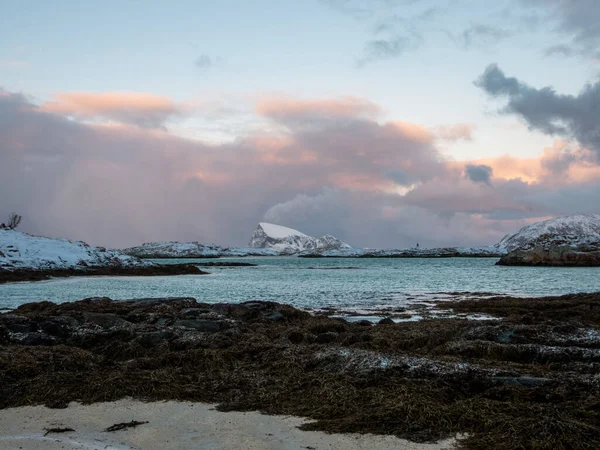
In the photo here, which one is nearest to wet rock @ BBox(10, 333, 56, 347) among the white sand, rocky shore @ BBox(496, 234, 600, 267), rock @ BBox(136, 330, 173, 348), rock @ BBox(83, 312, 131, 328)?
rock @ BBox(83, 312, 131, 328)

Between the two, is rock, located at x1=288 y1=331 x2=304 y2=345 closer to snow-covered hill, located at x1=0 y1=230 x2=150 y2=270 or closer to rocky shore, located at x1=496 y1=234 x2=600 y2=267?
snow-covered hill, located at x1=0 y1=230 x2=150 y2=270

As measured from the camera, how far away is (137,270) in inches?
2547

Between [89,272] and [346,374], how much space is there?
5610cm

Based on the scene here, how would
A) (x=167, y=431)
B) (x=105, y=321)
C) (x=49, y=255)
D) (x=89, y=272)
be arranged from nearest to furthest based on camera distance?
(x=167, y=431), (x=105, y=321), (x=49, y=255), (x=89, y=272)

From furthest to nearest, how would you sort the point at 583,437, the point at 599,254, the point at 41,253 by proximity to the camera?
the point at 599,254 → the point at 41,253 → the point at 583,437

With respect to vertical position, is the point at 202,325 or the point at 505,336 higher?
the point at 505,336

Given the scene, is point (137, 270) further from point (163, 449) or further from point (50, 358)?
point (163, 449)

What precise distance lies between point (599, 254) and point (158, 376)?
107 m

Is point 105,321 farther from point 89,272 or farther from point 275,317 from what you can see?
point 89,272

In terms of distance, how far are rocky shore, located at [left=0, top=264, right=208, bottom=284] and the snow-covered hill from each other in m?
1.02

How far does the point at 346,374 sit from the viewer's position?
306 inches

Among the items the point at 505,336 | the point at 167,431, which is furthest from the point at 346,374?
the point at 505,336

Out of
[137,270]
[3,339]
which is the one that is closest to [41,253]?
[137,270]

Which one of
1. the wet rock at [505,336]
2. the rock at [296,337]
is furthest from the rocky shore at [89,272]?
the wet rock at [505,336]
